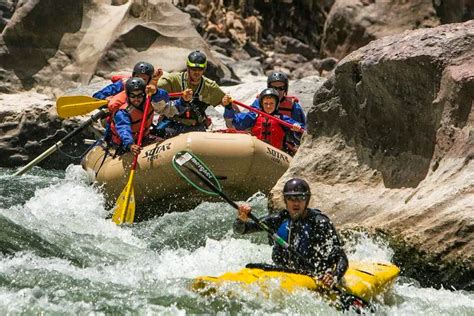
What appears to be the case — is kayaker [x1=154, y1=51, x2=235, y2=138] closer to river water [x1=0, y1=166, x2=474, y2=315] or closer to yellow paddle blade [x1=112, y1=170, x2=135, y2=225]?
river water [x1=0, y1=166, x2=474, y2=315]

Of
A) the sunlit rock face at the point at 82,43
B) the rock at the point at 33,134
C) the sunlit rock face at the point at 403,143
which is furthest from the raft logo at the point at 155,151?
the sunlit rock face at the point at 82,43

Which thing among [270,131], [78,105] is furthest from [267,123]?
[78,105]

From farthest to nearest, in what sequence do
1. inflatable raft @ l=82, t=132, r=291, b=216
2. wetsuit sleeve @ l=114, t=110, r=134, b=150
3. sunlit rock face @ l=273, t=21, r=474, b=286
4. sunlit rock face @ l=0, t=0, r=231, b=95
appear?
sunlit rock face @ l=0, t=0, r=231, b=95, wetsuit sleeve @ l=114, t=110, r=134, b=150, inflatable raft @ l=82, t=132, r=291, b=216, sunlit rock face @ l=273, t=21, r=474, b=286

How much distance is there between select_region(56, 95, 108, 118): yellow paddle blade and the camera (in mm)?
9609

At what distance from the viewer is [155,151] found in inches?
336

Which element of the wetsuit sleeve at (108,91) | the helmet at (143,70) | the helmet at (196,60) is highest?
the helmet at (196,60)

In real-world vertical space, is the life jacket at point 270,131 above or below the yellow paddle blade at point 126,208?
above

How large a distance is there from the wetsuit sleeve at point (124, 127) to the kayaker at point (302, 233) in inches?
115

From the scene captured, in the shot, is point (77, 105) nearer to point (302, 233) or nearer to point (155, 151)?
point (155, 151)

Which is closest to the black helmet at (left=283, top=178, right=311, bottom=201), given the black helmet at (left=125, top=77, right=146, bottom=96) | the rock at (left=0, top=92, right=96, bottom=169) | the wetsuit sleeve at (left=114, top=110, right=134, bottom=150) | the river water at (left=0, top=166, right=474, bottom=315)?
the river water at (left=0, top=166, right=474, bottom=315)

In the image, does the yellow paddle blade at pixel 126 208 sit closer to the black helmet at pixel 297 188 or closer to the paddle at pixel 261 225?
the paddle at pixel 261 225

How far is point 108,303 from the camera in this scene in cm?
522

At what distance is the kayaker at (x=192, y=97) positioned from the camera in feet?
31.9

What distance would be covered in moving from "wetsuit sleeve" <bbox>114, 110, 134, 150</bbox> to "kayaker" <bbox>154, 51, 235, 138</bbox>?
2.80ft
